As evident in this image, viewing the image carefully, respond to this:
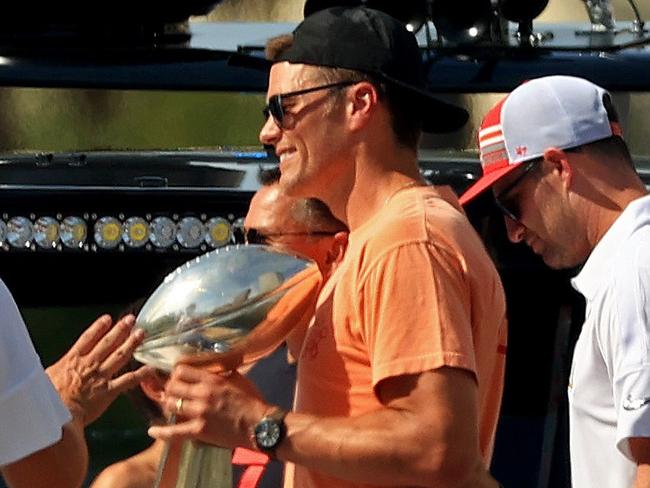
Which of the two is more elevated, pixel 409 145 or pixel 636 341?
pixel 409 145

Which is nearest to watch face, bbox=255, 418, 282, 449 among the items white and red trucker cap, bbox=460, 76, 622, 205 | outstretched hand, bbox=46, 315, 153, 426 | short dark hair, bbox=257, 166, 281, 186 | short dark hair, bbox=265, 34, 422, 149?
→ outstretched hand, bbox=46, 315, 153, 426

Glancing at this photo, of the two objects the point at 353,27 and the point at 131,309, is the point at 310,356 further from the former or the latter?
the point at 131,309

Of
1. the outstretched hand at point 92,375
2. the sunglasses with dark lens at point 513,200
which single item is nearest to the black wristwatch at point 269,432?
the outstretched hand at point 92,375

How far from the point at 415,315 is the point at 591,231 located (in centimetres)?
54

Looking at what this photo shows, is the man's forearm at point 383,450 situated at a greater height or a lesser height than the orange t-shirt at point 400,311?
lesser

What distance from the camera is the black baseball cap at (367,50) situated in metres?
2.71

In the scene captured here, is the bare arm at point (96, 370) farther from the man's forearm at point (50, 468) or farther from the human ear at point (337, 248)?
the human ear at point (337, 248)

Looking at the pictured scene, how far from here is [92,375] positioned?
9.75 ft

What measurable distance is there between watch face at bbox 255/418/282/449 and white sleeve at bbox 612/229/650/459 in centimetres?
53

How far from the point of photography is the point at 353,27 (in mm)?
2738

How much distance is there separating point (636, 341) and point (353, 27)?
678mm

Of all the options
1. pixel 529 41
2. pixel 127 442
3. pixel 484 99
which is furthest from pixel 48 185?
pixel 529 41

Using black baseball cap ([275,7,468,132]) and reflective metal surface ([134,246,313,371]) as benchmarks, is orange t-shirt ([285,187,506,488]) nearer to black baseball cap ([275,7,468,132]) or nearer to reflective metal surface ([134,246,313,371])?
reflective metal surface ([134,246,313,371])

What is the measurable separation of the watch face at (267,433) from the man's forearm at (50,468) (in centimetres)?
28
